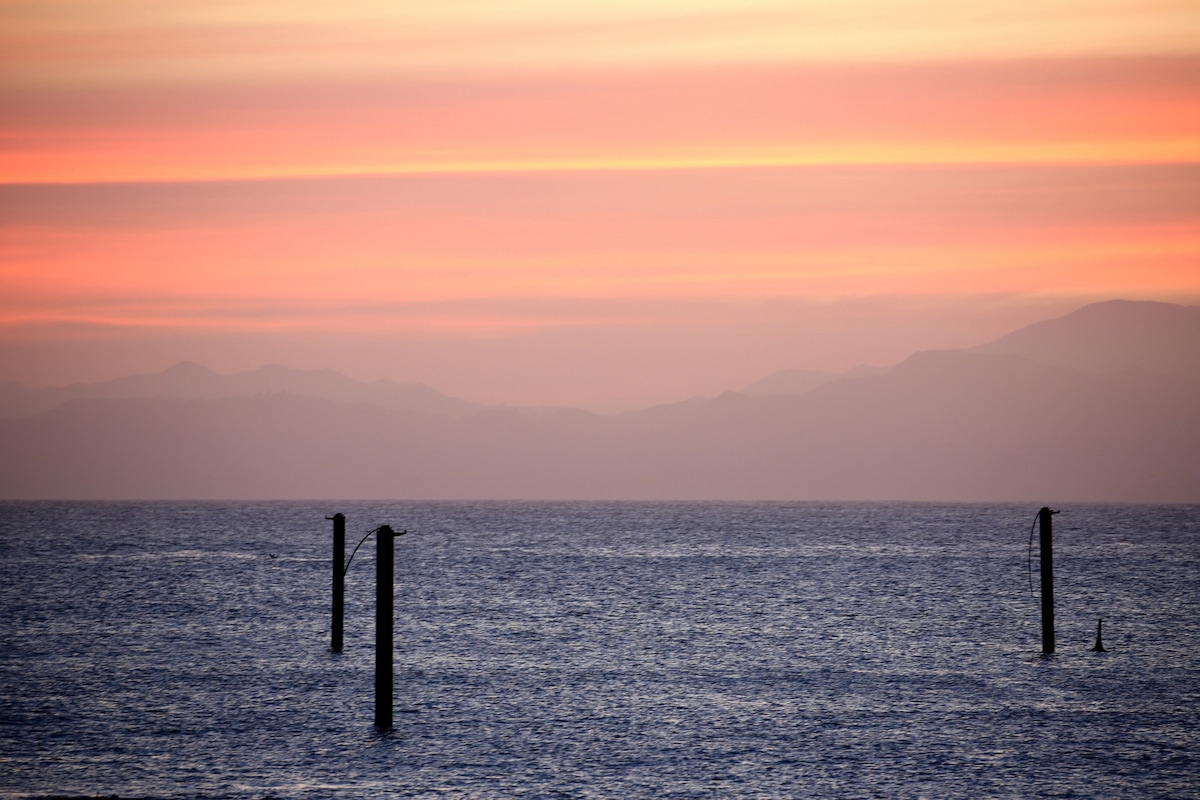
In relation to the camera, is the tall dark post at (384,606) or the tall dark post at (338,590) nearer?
the tall dark post at (384,606)

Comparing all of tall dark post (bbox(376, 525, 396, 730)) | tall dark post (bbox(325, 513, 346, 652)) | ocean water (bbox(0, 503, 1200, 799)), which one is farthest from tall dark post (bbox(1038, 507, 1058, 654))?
tall dark post (bbox(325, 513, 346, 652))

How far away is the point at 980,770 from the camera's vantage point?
30203 millimetres

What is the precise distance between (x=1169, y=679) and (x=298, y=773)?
28461 millimetres

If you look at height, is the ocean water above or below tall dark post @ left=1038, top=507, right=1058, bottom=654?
below

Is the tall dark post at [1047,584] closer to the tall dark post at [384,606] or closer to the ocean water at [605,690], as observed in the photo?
the ocean water at [605,690]

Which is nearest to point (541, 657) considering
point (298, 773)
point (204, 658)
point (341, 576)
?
point (341, 576)

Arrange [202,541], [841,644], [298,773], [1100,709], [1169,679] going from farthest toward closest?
[202,541] → [841,644] → [1169,679] → [1100,709] → [298,773]

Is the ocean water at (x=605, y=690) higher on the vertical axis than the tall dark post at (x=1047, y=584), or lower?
lower

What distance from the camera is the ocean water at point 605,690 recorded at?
29516 mm

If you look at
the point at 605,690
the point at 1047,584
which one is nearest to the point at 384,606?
the point at 605,690

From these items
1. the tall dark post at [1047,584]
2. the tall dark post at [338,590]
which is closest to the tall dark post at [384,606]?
the tall dark post at [338,590]

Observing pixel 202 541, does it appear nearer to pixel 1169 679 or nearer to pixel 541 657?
pixel 541 657

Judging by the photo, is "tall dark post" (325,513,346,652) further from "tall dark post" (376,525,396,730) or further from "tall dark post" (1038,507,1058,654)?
"tall dark post" (1038,507,1058,654)

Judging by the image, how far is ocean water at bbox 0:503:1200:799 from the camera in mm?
29516
